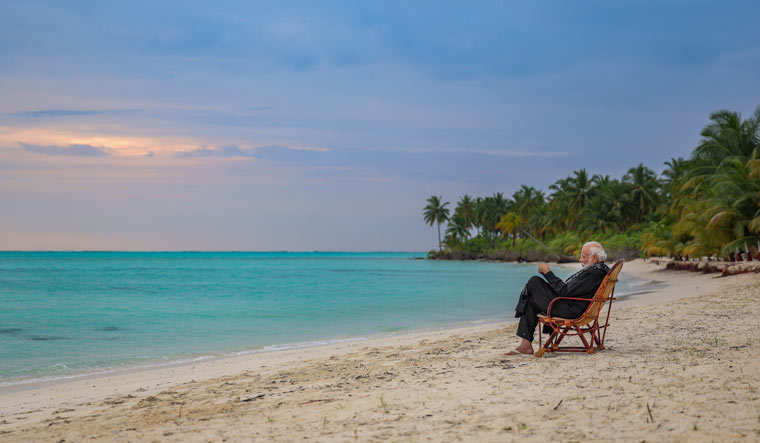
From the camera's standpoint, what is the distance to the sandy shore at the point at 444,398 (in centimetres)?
386

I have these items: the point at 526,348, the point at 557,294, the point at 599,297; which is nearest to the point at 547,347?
the point at 526,348

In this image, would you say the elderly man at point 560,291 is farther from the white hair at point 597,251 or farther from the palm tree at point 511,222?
the palm tree at point 511,222

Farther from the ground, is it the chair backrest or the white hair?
the white hair

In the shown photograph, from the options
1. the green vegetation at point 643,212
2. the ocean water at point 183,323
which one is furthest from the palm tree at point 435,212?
the ocean water at point 183,323

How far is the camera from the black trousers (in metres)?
6.25

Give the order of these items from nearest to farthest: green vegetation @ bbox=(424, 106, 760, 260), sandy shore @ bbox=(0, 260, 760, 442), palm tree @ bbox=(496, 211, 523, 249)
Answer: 1. sandy shore @ bbox=(0, 260, 760, 442)
2. green vegetation @ bbox=(424, 106, 760, 260)
3. palm tree @ bbox=(496, 211, 523, 249)

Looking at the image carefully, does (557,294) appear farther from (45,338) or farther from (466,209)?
(466,209)

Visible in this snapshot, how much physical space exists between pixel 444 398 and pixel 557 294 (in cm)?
227

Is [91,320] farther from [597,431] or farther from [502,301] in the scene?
[597,431]

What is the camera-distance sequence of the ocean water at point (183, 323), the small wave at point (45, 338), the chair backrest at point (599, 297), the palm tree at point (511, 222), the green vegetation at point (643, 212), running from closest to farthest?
the chair backrest at point (599, 297) < the ocean water at point (183, 323) < the small wave at point (45, 338) < the green vegetation at point (643, 212) < the palm tree at point (511, 222)

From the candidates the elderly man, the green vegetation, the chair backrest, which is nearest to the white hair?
the elderly man

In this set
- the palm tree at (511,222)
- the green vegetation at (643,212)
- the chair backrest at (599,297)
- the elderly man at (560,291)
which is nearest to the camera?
the chair backrest at (599,297)

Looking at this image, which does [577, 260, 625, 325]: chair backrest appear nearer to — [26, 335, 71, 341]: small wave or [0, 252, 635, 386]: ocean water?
[0, 252, 635, 386]: ocean water

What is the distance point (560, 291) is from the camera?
632cm
